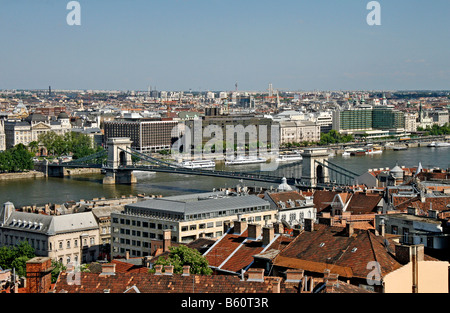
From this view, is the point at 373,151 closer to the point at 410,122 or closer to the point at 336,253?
the point at 410,122

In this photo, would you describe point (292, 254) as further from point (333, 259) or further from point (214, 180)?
point (214, 180)

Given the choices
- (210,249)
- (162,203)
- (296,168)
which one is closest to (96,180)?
(296,168)

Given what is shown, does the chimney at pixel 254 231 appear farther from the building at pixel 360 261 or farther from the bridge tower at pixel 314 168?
the bridge tower at pixel 314 168

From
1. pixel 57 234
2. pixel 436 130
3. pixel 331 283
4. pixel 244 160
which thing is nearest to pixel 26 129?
pixel 244 160

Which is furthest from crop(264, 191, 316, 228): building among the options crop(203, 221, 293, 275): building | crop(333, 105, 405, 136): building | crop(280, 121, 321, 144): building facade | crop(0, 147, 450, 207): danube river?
crop(333, 105, 405, 136): building
